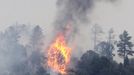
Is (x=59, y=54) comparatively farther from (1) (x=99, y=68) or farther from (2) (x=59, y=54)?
(1) (x=99, y=68)

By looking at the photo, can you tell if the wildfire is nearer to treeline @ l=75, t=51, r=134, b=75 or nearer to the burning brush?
the burning brush

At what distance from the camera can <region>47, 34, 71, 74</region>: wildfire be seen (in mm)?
117500

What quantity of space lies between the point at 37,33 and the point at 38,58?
41996 mm

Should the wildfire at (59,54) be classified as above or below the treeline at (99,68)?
above

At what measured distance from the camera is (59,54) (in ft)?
388

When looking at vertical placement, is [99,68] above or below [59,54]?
below

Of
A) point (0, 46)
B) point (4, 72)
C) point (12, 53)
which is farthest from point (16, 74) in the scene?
point (0, 46)

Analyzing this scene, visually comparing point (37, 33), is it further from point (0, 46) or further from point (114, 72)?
point (114, 72)

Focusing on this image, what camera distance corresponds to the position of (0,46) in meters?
182

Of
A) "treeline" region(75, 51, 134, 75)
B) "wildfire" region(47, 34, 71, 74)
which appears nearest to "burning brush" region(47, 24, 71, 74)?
"wildfire" region(47, 34, 71, 74)

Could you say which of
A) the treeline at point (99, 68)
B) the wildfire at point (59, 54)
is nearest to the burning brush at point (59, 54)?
the wildfire at point (59, 54)

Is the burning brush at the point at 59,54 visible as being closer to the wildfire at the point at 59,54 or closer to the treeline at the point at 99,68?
the wildfire at the point at 59,54

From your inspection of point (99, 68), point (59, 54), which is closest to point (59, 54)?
point (59, 54)

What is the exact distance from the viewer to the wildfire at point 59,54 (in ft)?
385
